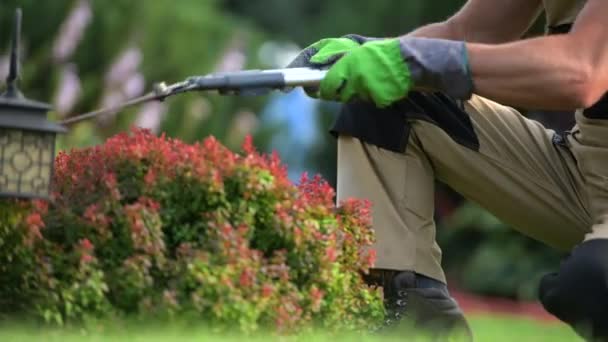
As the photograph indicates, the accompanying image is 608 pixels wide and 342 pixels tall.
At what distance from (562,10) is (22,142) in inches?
73.8

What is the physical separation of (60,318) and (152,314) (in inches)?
8.8

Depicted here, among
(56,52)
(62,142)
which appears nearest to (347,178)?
(62,142)

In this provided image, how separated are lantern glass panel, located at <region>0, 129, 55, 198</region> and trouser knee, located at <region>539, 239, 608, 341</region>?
1485 millimetres

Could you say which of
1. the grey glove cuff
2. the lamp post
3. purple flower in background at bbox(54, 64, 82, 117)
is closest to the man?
the grey glove cuff

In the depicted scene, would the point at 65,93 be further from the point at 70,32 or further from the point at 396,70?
the point at 396,70

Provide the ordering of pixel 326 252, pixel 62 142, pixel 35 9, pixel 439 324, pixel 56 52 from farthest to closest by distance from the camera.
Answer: pixel 35 9
pixel 56 52
pixel 62 142
pixel 439 324
pixel 326 252

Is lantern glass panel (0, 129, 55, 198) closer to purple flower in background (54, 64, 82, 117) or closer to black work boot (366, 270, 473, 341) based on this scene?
black work boot (366, 270, 473, 341)

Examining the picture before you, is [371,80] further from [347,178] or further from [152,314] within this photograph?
[152,314]

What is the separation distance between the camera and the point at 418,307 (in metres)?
4.02

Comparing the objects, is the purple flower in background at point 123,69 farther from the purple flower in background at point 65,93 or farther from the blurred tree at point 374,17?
the blurred tree at point 374,17

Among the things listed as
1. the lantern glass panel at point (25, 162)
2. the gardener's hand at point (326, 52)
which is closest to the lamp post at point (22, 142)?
the lantern glass panel at point (25, 162)

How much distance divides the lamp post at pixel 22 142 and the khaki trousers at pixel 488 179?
3.63 feet

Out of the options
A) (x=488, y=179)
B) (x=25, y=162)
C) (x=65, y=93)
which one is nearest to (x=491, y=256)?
(x=65, y=93)

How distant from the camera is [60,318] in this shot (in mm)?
3260
